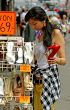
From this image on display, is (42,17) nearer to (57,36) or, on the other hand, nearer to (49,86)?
(57,36)

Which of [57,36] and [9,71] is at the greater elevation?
[57,36]

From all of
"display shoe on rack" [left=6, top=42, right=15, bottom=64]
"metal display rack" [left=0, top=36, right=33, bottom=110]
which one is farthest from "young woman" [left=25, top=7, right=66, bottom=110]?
"display shoe on rack" [left=6, top=42, right=15, bottom=64]

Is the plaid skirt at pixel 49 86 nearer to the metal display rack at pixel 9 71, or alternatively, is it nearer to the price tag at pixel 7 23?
the metal display rack at pixel 9 71

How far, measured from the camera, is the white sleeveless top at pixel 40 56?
197 inches

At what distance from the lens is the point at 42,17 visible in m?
4.90

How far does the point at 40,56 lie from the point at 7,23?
493mm

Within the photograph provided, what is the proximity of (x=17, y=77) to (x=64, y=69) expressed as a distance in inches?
311

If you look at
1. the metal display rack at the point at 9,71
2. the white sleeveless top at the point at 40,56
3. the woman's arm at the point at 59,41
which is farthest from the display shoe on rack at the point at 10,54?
the woman's arm at the point at 59,41

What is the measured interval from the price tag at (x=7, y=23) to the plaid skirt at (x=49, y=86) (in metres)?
0.57

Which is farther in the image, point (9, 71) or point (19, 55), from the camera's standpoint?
point (9, 71)

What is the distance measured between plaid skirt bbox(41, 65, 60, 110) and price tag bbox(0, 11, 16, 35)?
565 millimetres

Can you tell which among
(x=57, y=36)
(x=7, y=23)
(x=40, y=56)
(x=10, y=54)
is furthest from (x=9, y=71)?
(x=57, y=36)

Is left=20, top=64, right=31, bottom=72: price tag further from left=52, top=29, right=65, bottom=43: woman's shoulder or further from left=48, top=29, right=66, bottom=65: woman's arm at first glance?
left=52, top=29, right=65, bottom=43: woman's shoulder

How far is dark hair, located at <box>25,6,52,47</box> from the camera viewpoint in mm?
4859
